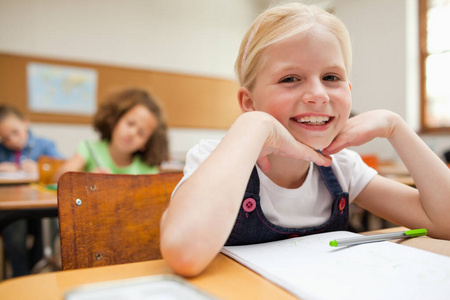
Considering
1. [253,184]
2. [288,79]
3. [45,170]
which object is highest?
[288,79]

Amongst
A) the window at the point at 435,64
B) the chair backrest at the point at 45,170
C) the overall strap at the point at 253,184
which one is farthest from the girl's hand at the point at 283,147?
the window at the point at 435,64

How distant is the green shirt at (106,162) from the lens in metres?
1.99

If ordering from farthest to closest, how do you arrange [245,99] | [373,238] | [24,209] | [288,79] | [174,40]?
[174,40]
[24,209]
[245,99]
[288,79]
[373,238]

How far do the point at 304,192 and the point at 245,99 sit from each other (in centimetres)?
27

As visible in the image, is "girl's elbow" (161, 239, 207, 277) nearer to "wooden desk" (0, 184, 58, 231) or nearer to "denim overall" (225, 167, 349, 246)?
"denim overall" (225, 167, 349, 246)

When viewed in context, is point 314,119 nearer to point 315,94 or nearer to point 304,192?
point 315,94

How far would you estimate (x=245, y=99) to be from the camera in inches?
33.0

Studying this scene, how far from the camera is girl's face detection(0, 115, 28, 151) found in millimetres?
3096

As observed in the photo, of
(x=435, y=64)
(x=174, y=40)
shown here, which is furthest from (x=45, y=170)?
(x=435, y=64)

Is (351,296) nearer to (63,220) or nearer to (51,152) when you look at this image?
(63,220)

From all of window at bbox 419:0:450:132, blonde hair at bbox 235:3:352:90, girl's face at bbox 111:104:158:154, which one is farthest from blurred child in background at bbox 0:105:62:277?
window at bbox 419:0:450:132

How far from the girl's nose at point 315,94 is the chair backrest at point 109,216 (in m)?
0.41

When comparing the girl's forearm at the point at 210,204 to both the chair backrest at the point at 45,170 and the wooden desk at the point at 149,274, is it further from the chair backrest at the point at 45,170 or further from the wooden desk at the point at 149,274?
the chair backrest at the point at 45,170

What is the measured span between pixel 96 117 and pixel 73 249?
150 centimetres
